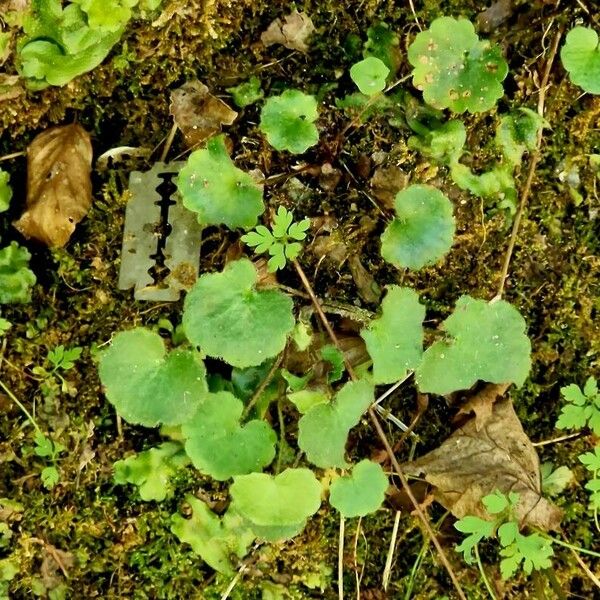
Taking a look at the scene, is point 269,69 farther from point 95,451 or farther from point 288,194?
point 95,451

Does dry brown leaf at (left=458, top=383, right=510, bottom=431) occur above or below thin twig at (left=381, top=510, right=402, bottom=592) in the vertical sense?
above

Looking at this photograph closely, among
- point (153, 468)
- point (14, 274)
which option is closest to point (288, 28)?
point (14, 274)

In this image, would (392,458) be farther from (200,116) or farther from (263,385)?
(200,116)

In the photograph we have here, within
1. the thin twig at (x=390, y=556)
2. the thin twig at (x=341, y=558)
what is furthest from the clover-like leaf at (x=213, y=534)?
the thin twig at (x=390, y=556)

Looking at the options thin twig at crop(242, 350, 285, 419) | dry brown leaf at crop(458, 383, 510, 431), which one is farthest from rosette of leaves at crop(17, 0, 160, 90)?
dry brown leaf at crop(458, 383, 510, 431)

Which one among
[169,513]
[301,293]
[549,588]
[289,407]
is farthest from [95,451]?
[549,588]

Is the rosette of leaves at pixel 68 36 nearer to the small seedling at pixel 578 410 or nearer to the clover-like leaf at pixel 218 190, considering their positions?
the clover-like leaf at pixel 218 190

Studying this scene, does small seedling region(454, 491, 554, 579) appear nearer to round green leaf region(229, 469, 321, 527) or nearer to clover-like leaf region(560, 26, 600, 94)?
round green leaf region(229, 469, 321, 527)
